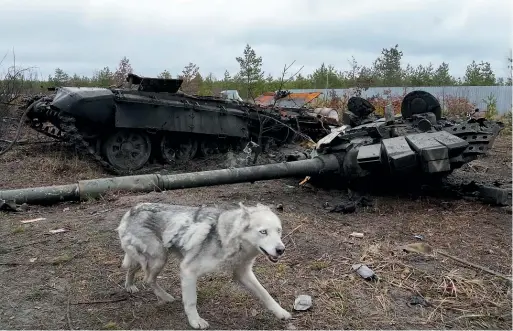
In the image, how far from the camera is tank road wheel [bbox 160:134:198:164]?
43.4 feet

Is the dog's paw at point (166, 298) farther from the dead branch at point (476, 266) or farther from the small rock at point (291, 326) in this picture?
the dead branch at point (476, 266)

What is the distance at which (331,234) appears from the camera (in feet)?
22.3

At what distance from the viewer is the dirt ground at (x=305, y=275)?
446 centimetres

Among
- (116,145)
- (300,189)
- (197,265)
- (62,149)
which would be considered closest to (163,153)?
(116,145)

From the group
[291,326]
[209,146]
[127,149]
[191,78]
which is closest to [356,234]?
[291,326]

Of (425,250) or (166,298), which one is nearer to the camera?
(166,298)

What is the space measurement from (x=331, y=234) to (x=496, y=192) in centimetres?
311

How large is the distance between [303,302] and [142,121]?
8517mm

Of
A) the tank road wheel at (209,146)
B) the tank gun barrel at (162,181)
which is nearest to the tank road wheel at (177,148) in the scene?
the tank road wheel at (209,146)

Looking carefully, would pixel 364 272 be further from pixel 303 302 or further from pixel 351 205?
pixel 351 205

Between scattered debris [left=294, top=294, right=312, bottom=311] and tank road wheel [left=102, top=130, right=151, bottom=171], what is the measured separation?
27.0ft

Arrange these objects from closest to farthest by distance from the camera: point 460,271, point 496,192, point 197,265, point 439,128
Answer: point 197,265
point 460,271
point 496,192
point 439,128

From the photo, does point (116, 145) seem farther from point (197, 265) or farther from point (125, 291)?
point (197, 265)

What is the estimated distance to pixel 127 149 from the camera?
12.6 metres
